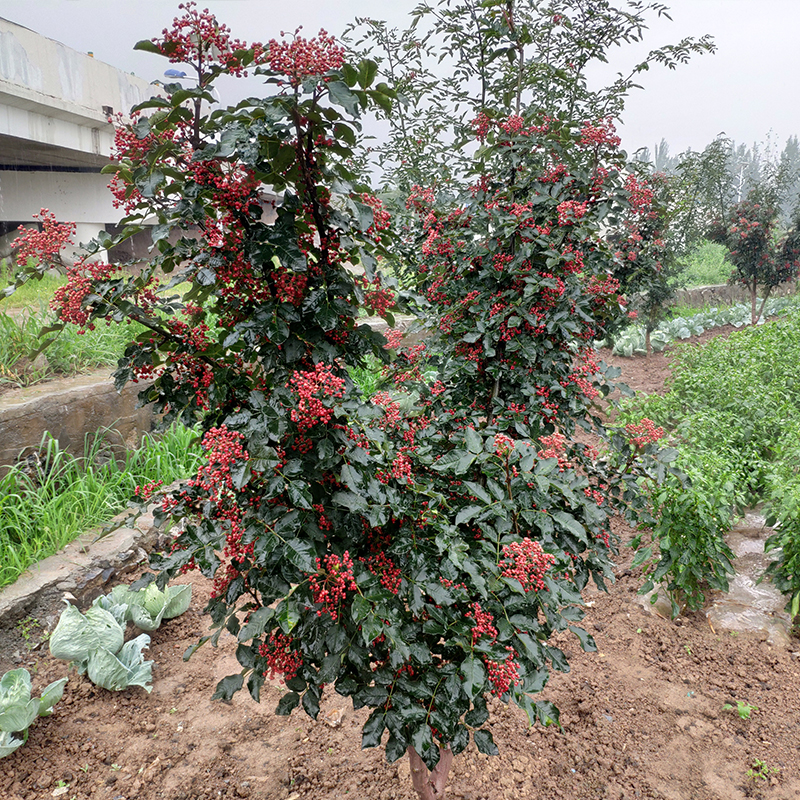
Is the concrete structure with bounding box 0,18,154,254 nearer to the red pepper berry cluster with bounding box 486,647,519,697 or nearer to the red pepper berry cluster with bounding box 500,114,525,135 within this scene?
the red pepper berry cluster with bounding box 500,114,525,135

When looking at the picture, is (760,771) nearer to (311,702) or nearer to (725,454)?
(311,702)

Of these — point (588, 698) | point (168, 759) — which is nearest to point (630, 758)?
point (588, 698)

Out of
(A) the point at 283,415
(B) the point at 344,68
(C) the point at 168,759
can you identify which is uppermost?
(B) the point at 344,68

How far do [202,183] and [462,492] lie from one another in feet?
3.07

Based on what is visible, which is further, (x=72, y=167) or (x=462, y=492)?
(x=72, y=167)

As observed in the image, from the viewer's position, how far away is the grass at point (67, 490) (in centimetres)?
278

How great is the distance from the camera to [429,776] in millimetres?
1681

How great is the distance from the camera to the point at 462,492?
1.43 meters

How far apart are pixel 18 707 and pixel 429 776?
4.71 feet

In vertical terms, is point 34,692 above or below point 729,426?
below

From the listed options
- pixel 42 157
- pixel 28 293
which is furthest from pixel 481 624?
pixel 42 157

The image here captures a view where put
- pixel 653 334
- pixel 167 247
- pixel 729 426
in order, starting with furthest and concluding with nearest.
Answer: pixel 653 334
pixel 729 426
pixel 167 247

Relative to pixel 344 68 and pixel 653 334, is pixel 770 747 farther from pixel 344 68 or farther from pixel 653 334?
pixel 653 334

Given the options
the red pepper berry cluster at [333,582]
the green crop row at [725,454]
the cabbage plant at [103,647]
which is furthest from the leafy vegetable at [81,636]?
the green crop row at [725,454]
